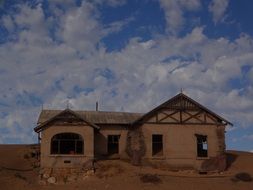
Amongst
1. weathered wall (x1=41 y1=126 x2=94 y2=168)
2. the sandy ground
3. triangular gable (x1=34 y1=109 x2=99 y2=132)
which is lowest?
the sandy ground

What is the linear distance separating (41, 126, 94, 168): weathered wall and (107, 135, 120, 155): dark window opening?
375cm

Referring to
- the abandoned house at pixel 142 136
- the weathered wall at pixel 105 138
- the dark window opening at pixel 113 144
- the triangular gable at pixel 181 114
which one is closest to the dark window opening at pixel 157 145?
the abandoned house at pixel 142 136

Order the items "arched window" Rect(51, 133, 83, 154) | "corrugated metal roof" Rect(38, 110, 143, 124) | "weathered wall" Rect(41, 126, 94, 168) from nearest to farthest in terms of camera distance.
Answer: "weathered wall" Rect(41, 126, 94, 168) < "arched window" Rect(51, 133, 83, 154) < "corrugated metal roof" Rect(38, 110, 143, 124)

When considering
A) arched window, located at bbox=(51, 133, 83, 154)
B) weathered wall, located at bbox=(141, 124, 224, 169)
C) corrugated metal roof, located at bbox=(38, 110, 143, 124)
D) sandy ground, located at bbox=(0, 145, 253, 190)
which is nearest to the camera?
sandy ground, located at bbox=(0, 145, 253, 190)

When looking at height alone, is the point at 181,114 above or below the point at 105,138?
above

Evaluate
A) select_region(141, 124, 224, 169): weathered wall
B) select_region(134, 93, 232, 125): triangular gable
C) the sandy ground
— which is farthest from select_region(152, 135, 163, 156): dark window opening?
the sandy ground

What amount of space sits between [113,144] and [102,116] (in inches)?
116

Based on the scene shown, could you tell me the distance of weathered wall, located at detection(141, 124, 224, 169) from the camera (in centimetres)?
3972

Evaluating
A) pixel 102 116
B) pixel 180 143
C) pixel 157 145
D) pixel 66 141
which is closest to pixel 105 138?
pixel 102 116

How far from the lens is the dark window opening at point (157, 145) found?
4016cm

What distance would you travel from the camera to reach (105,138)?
41875mm

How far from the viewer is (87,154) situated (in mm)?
38406

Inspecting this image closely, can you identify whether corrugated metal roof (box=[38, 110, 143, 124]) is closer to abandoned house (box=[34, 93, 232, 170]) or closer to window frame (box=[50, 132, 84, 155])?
abandoned house (box=[34, 93, 232, 170])

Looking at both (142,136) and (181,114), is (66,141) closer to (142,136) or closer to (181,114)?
(142,136)
